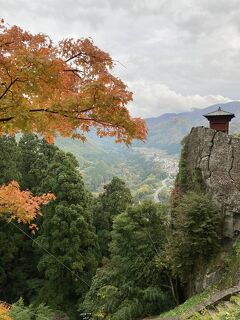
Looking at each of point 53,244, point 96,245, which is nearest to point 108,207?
point 96,245

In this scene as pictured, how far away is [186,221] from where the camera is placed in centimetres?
1325

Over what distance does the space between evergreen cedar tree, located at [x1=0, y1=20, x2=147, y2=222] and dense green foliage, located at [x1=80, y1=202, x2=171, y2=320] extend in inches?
344

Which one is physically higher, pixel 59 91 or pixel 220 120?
pixel 220 120

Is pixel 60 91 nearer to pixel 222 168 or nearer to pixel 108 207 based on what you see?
pixel 222 168

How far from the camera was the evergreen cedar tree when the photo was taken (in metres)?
6.04

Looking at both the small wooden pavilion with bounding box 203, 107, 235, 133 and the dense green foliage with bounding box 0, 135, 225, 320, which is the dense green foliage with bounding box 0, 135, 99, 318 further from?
the small wooden pavilion with bounding box 203, 107, 235, 133

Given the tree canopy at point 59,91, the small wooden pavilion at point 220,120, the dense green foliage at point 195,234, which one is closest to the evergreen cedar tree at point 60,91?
the tree canopy at point 59,91

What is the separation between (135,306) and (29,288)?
12.0 m

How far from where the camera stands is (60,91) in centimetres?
699

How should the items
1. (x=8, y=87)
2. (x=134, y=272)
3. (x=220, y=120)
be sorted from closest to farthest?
(x=8, y=87), (x=134, y=272), (x=220, y=120)

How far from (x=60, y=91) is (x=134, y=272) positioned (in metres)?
10.6

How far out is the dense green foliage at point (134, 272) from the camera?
47.1 feet

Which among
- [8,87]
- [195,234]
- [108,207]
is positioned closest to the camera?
[8,87]

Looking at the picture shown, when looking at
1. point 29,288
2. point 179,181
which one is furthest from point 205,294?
point 29,288
